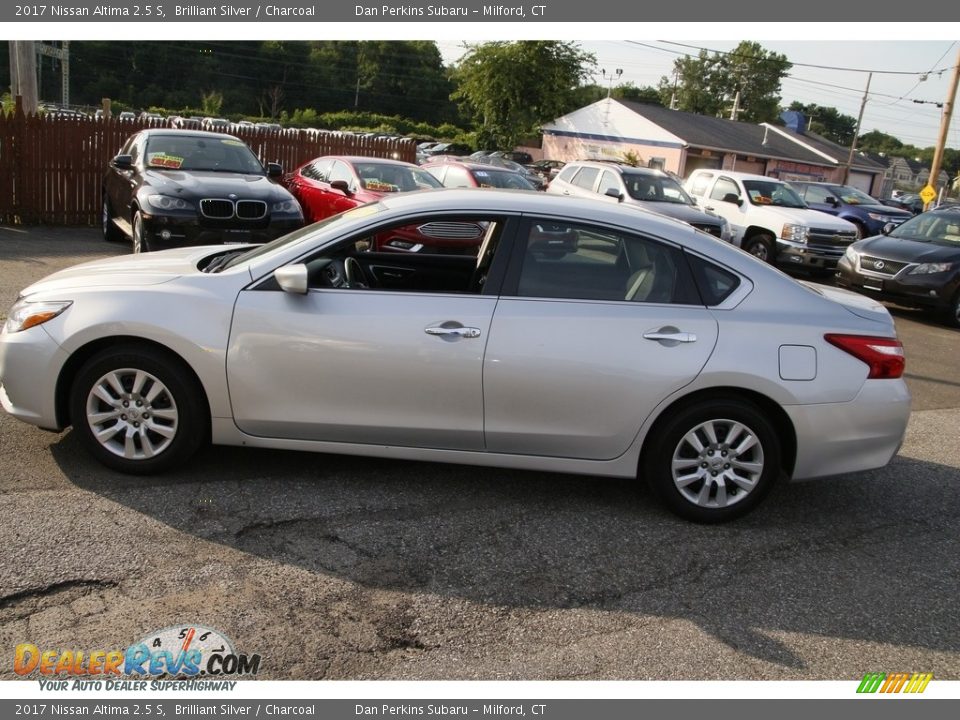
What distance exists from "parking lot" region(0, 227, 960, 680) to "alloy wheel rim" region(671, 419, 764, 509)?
0.19m

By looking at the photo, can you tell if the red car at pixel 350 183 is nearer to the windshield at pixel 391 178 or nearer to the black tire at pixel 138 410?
the windshield at pixel 391 178

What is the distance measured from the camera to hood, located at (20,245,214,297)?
460cm

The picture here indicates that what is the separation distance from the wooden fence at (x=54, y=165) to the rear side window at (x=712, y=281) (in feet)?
42.9

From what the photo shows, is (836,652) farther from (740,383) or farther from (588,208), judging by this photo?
(588,208)

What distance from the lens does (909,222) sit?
529 inches

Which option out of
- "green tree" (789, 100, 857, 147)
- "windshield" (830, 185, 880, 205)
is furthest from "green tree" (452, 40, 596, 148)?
"green tree" (789, 100, 857, 147)

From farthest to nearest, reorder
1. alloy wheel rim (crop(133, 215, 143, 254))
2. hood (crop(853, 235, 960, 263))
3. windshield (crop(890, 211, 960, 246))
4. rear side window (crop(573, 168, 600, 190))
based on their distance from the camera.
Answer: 1. rear side window (crop(573, 168, 600, 190))
2. windshield (crop(890, 211, 960, 246))
3. hood (crop(853, 235, 960, 263))
4. alloy wheel rim (crop(133, 215, 143, 254))

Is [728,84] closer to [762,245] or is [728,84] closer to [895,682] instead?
[762,245]

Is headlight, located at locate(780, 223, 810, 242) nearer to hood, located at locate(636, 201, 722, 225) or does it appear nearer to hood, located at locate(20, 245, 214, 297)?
hood, located at locate(636, 201, 722, 225)

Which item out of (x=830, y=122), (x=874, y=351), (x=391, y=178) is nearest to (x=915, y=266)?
(x=391, y=178)

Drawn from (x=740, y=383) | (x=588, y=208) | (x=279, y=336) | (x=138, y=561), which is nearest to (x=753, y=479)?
(x=740, y=383)

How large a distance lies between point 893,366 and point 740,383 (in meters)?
0.89

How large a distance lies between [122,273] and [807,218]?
533 inches

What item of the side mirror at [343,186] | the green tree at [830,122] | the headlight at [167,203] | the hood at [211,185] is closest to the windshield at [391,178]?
the side mirror at [343,186]
